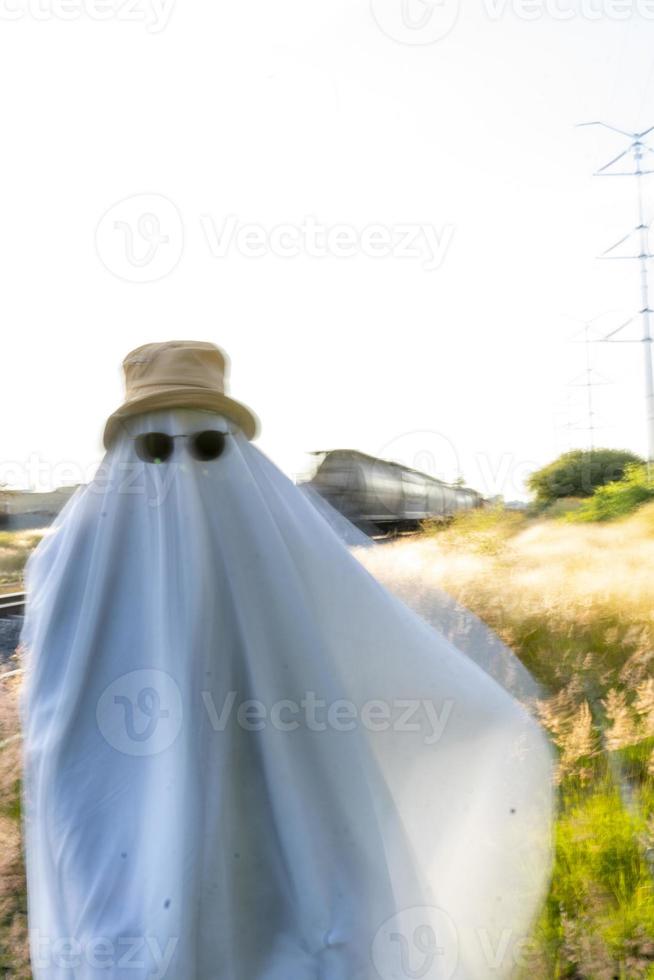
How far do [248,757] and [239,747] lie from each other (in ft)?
0.16

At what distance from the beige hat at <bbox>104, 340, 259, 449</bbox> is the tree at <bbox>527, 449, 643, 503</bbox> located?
11.0 meters

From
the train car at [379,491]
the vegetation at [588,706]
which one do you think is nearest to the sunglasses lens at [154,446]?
the vegetation at [588,706]

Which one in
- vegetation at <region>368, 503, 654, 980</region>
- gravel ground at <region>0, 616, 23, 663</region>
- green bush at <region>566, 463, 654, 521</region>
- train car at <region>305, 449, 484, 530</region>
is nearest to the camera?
vegetation at <region>368, 503, 654, 980</region>

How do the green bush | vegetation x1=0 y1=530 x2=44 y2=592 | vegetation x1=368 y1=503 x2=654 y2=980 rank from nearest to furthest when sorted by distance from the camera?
vegetation x1=368 y1=503 x2=654 y2=980, vegetation x1=0 y1=530 x2=44 y2=592, the green bush

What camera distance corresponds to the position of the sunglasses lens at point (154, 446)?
8.00 ft

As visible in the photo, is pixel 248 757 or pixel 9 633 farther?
pixel 9 633

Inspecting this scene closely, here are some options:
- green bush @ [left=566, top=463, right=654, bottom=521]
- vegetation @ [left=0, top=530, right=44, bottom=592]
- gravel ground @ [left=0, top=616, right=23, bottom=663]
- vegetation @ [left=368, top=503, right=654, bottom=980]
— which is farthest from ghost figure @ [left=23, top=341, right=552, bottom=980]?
green bush @ [left=566, top=463, right=654, bottom=521]

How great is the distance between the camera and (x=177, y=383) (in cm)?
250

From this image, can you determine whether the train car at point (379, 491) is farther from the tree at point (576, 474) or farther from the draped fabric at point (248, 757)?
the draped fabric at point (248, 757)

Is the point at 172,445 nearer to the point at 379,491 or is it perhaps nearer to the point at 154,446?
the point at 154,446

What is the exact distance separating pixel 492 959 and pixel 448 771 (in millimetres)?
554

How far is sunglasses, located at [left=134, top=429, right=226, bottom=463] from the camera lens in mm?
2441

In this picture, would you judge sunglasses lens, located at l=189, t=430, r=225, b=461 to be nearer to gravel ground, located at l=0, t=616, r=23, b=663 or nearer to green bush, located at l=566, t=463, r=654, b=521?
gravel ground, located at l=0, t=616, r=23, b=663

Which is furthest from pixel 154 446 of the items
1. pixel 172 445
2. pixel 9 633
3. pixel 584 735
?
pixel 9 633
